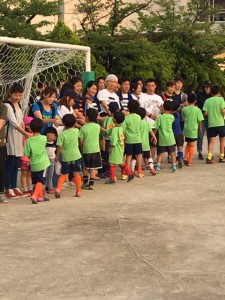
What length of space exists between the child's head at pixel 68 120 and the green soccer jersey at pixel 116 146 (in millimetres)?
1110

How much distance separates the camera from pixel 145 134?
1002cm

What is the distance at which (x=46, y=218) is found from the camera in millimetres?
7027

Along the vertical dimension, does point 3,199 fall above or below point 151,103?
below

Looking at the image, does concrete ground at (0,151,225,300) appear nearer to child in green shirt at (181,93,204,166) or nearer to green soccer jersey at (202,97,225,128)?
child in green shirt at (181,93,204,166)

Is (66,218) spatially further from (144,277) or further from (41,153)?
(144,277)

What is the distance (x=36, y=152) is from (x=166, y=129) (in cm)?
295

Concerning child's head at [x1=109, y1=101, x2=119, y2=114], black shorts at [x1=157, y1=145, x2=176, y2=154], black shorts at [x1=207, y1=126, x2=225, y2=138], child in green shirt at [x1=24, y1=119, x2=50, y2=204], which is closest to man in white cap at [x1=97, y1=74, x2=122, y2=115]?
child's head at [x1=109, y1=101, x2=119, y2=114]

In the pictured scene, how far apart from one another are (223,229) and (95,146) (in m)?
2.92

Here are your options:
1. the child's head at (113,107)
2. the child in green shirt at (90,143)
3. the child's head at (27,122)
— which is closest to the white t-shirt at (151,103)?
the child's head at (113,107)

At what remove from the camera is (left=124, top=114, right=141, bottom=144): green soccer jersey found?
382 inches

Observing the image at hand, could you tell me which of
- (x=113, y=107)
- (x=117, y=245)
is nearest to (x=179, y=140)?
(x=113, y=107)

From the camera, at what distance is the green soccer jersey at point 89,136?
8.78 metres

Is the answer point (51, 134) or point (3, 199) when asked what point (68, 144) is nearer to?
point (51, 134)

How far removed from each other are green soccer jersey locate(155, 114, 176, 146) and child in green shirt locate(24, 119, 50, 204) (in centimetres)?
277
